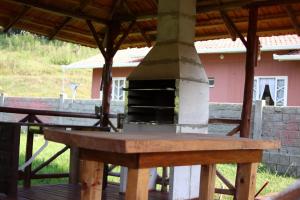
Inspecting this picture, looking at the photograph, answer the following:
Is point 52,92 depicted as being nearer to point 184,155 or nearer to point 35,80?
point 35,80

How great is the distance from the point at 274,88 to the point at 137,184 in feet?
34.6

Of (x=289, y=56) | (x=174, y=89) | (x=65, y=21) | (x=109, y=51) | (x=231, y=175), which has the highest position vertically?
→ (x=289, y=56)

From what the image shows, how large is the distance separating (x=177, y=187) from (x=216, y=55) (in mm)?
8806

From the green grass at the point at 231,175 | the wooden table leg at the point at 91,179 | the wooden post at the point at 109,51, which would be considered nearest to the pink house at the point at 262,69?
the green grass at the point at 231,175

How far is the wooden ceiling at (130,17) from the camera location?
6.04 metres

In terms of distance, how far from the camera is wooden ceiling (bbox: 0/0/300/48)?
19.8 ft

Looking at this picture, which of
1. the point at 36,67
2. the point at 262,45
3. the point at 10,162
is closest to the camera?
the point at 10,162

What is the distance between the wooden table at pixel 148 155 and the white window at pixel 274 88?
9.21 m

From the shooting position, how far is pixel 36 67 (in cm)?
2666

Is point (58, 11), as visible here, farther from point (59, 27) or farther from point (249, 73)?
point (249, 73)

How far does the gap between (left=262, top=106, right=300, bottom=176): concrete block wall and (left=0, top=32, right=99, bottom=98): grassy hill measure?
15719 mm

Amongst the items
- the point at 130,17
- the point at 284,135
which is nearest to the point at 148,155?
the point at 130,17

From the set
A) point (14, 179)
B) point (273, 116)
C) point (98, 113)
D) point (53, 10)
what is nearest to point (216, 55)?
point (273, 116)

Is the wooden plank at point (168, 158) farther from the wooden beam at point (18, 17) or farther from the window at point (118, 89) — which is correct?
the window at point (118, 89)
